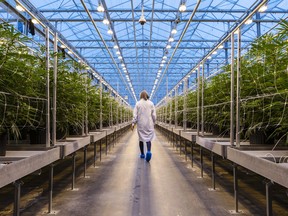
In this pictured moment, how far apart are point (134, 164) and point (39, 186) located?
1.90 meters

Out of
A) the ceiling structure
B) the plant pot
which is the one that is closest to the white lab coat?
the ceiling structure

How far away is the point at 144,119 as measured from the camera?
5.12 m

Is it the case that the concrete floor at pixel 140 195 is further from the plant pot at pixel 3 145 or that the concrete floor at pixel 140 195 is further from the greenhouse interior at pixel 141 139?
the plant pot at pixel 3 145

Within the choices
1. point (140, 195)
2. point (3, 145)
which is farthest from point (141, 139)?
point (3, 145)

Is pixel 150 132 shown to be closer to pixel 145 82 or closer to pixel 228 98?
pixel 228 98

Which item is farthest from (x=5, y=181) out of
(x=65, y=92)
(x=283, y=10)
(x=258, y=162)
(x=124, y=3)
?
(x=283, y=10)

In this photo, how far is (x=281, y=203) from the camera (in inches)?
112

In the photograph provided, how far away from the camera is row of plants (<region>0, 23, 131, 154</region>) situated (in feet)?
6.91

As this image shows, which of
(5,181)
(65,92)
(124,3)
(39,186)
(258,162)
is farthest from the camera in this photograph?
(124,3)

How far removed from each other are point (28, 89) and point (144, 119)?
2865 mm

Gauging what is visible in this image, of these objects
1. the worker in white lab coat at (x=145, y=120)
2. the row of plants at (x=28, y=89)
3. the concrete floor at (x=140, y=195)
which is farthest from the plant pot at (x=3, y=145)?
the worker in white lab coat at (x=145, y=120)

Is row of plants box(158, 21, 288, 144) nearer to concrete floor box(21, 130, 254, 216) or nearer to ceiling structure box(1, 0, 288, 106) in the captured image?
concrete floor box(21, 130, 254, 216)

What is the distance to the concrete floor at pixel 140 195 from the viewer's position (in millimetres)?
2570

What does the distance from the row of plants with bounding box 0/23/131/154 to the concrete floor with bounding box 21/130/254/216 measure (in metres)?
0.71
